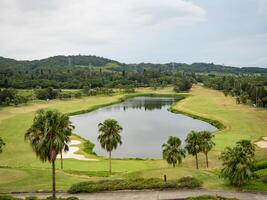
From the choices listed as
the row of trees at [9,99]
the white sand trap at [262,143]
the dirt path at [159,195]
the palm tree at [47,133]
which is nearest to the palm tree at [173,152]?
the dirt path at [159,195]

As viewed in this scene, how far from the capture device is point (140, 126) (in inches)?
4596

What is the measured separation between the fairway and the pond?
7635 mm

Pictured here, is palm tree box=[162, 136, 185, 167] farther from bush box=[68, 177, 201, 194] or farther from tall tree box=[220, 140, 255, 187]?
tall tree box=[220, 140, 255, 187]

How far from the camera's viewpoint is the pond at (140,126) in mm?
83188

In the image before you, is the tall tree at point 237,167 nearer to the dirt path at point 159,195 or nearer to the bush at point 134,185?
the dirt path at point 159,195

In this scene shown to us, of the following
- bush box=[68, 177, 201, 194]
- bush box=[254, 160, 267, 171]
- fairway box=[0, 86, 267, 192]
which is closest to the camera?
bush box=[68, 177, 201, 194]

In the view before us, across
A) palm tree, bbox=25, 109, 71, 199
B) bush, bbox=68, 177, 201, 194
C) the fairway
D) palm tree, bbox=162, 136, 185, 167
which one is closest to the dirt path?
bush, bbox=68, 177, 201, 194

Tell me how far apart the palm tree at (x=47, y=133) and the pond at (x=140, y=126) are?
139ft

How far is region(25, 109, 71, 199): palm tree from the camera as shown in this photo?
116 ft

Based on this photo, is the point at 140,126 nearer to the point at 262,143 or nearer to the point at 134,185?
the point at 262,143

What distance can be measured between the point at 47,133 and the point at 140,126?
82254 mm

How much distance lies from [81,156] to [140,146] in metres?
16.0

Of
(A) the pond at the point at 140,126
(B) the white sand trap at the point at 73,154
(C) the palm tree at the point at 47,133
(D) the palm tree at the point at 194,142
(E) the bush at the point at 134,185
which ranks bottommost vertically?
(B) the white sand trap at the point at 73,154

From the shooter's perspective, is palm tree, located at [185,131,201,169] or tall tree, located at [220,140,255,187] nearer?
tall tree, located at [220,140,255,187]
